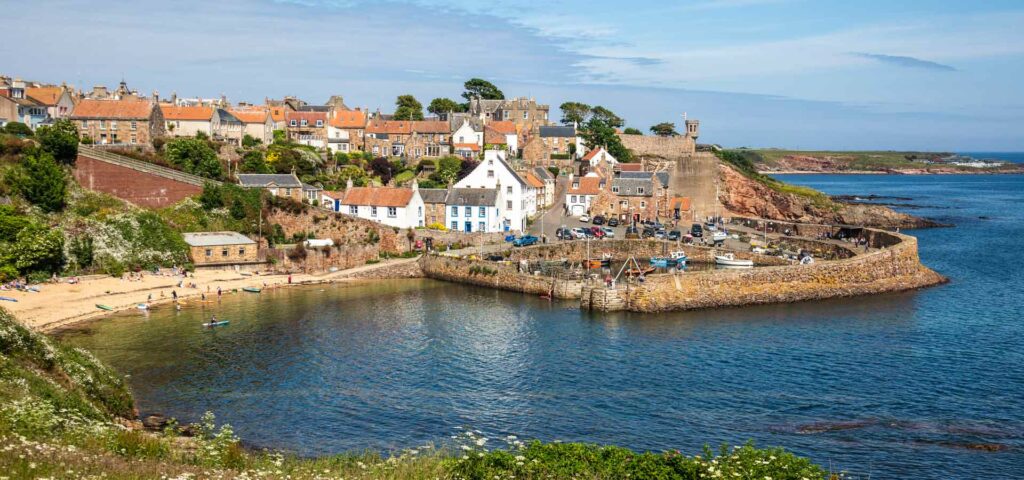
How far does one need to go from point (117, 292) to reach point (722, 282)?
33.5 metres

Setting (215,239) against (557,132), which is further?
(557,132)

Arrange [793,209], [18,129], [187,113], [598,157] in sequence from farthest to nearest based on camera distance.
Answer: [793,209] → [598,157] → [187,113] → [18,129]

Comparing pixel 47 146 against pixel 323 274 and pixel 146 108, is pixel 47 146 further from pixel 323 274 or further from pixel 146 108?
pixel 323 274

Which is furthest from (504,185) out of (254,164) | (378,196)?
(254,164)

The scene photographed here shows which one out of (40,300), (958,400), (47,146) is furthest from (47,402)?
(47,146)

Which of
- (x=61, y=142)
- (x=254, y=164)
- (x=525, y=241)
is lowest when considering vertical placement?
(x=525, y=241)

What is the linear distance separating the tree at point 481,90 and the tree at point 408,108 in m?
8.29

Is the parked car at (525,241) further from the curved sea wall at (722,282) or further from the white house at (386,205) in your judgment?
the white house at (386,205)

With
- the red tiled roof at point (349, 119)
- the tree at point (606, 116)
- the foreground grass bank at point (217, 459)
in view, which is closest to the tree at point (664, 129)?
the tree at point (606, 116)

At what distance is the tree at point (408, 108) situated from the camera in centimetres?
9450

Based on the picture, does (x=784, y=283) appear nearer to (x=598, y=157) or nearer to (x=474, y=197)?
(x=474, y=197)

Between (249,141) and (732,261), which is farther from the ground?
(249,141)

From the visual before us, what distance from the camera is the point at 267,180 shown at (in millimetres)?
60938

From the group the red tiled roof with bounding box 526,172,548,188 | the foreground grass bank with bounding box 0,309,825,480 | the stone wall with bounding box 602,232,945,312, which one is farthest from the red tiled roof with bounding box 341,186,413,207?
the foreground grass bank with bounding box 0,309,825,480
